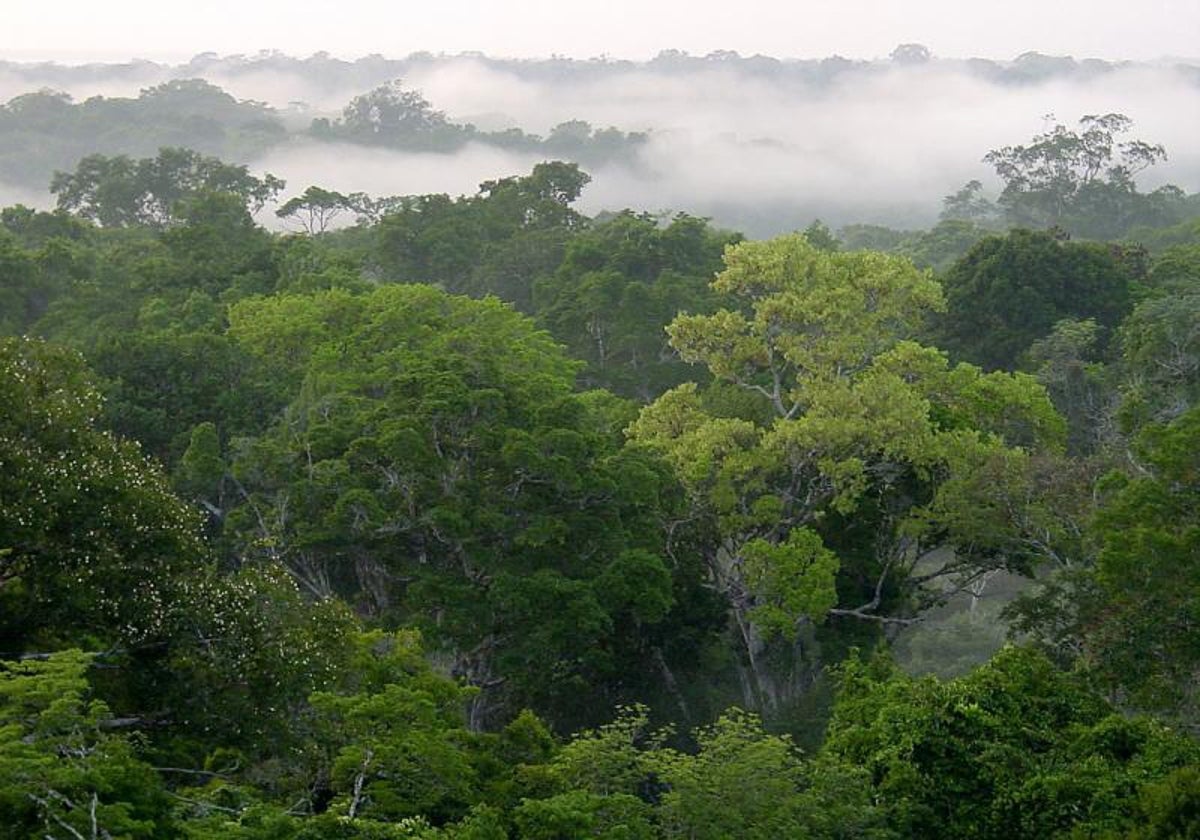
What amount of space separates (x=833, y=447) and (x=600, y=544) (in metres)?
4.40

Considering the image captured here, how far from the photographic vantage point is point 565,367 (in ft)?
82.7

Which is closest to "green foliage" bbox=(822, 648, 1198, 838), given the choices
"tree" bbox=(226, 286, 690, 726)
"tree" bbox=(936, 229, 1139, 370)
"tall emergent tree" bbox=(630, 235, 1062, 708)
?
"tree" bbox=(226, 286, 690, 726)

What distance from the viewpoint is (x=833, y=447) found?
19.9 metres

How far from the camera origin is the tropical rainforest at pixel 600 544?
10.9m

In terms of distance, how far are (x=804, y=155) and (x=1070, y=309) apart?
118060 mm

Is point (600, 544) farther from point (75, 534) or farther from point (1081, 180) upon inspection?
point (1081, 180)

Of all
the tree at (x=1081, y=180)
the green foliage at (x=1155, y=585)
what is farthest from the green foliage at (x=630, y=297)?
the tree at (x=1081, y=180)

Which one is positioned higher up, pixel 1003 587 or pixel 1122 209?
pixel 1122 209

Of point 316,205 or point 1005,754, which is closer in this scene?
point 1005,754

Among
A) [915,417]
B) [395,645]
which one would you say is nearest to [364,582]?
[395,645]

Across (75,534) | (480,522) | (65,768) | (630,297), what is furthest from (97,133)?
(65,768)

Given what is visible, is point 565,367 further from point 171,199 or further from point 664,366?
point 171,199

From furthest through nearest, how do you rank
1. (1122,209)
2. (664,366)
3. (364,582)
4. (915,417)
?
(1122,209)
(664,366)
(915,417)
(364,582)

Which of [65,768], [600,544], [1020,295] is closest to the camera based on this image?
[65,768]
